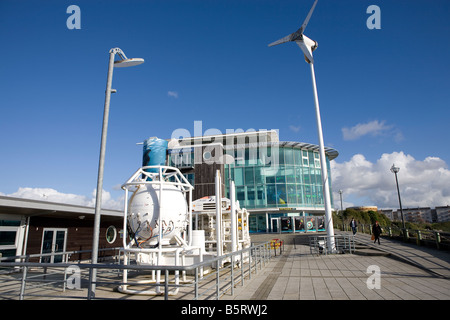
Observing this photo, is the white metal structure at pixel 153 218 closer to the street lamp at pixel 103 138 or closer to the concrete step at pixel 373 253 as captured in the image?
A: the street lamp at pixel 103 138

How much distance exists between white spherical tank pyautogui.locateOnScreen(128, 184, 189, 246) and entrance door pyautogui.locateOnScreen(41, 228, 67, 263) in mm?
8073

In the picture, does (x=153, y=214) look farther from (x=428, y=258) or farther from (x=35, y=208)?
(x=428, y=258)

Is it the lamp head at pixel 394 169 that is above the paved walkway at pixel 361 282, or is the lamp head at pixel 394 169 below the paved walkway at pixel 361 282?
above

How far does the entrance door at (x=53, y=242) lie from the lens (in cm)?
1471

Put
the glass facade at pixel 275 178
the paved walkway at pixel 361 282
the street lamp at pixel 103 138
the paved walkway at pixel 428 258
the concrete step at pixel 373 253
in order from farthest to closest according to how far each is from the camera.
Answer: the glass facade at pixel 275 178 → the concrete step at pixel 373 253 → the paved walkway at pixel 428 258 → the paved walkway at pixel 361 282 → the street lamp at pixel 103 138

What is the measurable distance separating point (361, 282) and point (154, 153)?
30.7 feet

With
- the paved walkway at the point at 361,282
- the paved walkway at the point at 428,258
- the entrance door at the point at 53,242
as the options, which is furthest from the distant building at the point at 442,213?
the entrance door at the point at 53,242

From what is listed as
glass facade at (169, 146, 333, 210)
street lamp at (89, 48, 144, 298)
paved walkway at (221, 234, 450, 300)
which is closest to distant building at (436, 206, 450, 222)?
glass facade at (169, 146, 333, 210)

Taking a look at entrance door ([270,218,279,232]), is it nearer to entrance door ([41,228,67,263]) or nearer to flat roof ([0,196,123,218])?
flat roof ([0,196,123,218])

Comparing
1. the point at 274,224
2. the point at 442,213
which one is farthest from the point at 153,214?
the point at 442,213

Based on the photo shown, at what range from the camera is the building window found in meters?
20.0

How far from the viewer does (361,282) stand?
8.87m

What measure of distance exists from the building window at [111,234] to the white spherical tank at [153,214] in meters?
11.9
